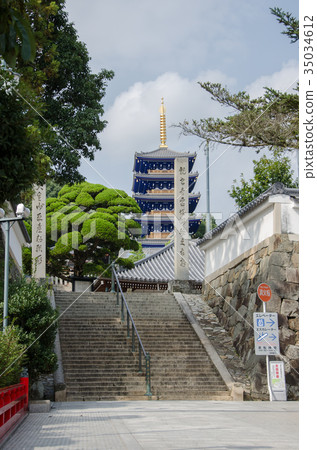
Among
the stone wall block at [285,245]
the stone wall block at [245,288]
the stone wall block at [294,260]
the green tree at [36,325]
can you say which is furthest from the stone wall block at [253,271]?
the green tree at [36,325]

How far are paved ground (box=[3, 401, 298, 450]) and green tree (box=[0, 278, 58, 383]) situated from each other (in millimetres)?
988

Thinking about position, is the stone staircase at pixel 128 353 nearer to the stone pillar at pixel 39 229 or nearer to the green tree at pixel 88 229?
the stone pillar at pixel 39 229

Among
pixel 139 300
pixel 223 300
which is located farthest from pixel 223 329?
pixel 139 300

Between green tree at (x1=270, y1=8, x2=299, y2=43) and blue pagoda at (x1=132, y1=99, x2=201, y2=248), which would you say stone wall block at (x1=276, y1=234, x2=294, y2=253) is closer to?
green tree at (x1=270, y1=8, x2=299, y2=43)

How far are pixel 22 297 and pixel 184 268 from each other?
9.72 meters

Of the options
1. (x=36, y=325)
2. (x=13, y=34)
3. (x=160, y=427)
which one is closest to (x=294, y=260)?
(x=36, y=325)

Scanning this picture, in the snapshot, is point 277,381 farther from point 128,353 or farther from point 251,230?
point 251,230

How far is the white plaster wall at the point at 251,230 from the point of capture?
16188 millimetres

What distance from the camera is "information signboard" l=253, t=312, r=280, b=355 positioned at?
14008mm

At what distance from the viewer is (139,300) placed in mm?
20047

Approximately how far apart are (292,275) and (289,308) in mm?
926

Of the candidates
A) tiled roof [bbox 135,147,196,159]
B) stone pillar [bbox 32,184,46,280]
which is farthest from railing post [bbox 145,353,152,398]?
tiled roof [bbox 135,147,196,159]

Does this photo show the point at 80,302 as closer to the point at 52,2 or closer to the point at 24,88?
the point at 52,2

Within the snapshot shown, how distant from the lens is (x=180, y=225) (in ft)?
70.2
